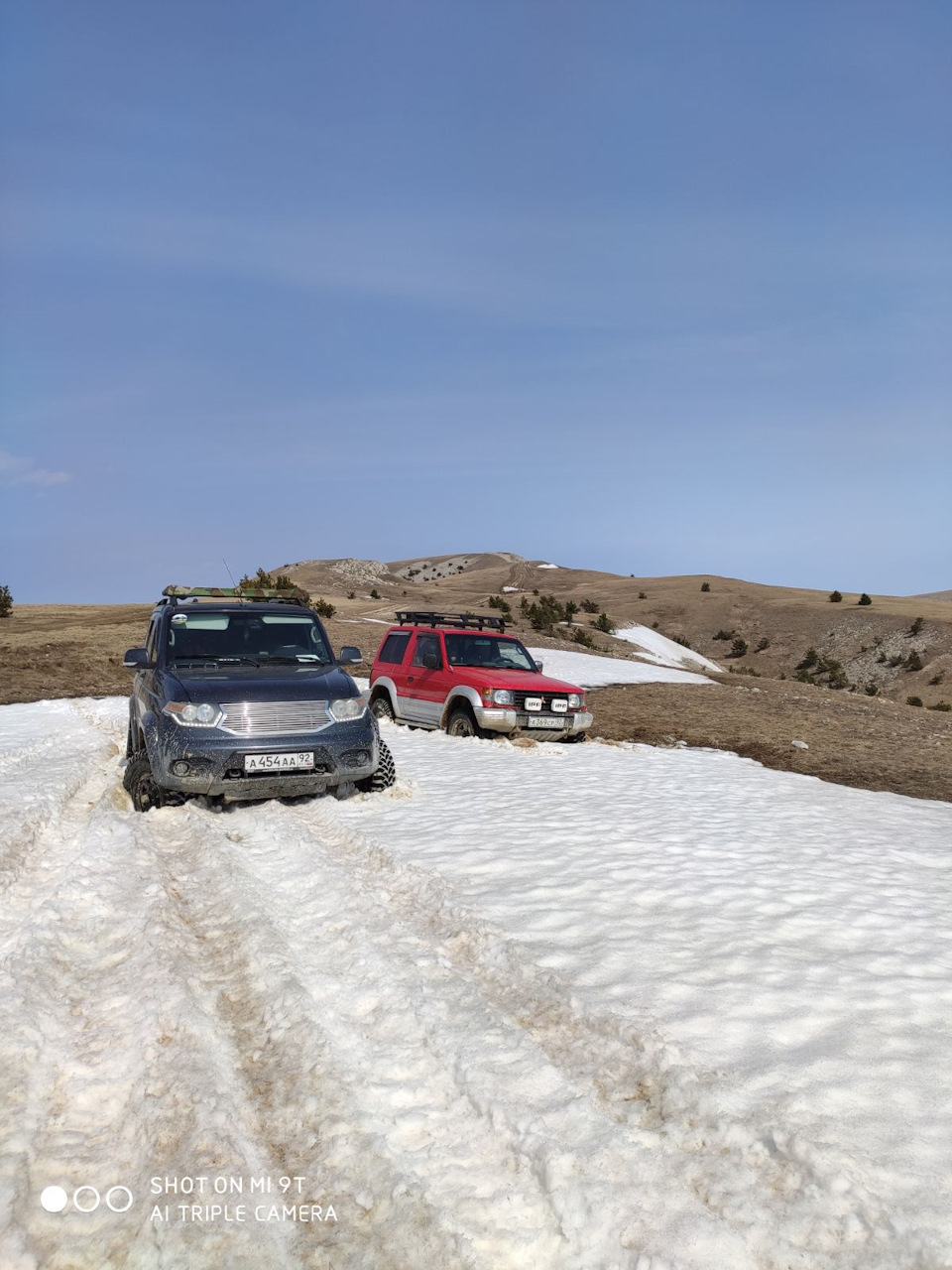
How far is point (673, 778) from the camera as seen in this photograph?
11484 mm

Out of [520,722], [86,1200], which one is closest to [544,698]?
[520,722]

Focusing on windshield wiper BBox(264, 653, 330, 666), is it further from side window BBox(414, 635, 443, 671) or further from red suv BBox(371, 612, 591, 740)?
side window BBox(414, 635, 443, 671)

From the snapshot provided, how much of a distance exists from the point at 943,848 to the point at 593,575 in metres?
92.4

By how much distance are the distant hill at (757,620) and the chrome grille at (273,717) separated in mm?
25444

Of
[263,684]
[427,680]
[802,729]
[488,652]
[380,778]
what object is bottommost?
[802,729]

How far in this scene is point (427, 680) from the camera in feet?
46.9

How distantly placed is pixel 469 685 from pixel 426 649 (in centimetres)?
135

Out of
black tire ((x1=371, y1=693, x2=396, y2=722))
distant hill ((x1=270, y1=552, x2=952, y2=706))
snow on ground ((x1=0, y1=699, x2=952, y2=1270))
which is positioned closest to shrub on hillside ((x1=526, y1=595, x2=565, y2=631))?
distant hill ((x1=270, y1=552, x2=952, y2=706))

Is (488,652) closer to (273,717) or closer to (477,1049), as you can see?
(273,717)

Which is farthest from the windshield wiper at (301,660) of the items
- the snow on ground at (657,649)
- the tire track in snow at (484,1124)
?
→ the snow on ground at (657,649)

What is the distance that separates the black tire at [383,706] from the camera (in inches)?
610

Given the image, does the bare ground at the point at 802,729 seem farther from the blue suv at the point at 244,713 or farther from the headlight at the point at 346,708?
the blue suv at the point at 244,713

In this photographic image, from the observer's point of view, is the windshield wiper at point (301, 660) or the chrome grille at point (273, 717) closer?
the chrome grille at point (273, 717)

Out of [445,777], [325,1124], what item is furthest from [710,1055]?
[445,777]
